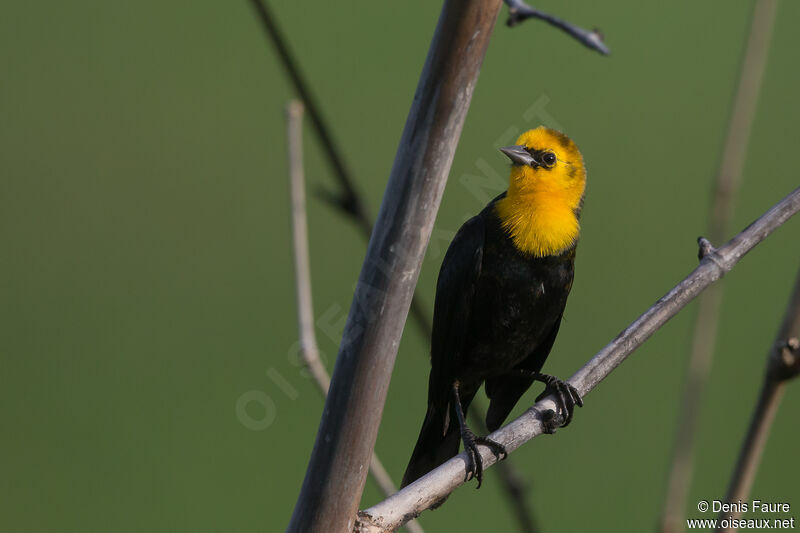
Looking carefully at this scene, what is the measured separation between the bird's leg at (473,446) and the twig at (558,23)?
511 mm

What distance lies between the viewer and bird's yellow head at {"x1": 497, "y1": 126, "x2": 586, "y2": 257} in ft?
5.32

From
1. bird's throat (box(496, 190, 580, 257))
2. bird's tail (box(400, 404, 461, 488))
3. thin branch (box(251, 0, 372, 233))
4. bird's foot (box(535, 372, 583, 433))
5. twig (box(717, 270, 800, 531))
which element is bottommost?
bird's tail (box(400, 404, 461, 488))

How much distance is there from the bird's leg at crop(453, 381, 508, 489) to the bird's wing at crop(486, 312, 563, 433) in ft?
0.34

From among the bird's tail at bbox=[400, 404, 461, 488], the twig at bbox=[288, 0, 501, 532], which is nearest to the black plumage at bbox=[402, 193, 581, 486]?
the bird's tail at bbox=[400, 404, 461, 488]

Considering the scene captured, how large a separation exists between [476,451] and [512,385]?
1.68ft

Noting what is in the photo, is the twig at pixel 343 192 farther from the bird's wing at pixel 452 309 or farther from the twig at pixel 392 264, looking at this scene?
the bird's wing at pixel 452 309

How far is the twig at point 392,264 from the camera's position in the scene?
24.2 inches

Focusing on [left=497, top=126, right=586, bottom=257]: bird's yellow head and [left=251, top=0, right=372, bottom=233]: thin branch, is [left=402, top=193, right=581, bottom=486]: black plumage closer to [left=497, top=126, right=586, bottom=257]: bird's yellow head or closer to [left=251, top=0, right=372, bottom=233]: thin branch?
[left=497, top=126, right=586, bottom=257]: bird's yellow head

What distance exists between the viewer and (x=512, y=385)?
1795 millimetres

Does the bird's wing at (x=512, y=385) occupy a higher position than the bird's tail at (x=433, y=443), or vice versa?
the bird's wing at (x=512, y=385)

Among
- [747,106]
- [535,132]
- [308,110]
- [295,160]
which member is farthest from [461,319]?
[308,110]

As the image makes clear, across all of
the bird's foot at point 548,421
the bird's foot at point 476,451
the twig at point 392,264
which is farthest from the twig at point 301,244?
the twig at point 392,264

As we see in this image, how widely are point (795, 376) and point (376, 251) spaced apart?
502 mm

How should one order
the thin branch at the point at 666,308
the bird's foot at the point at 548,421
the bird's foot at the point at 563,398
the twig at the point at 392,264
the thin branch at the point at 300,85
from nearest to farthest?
1. the twig at the point at 392,264
2. the thin branch at the point at 300,85
3. the thin branch at the point at 666,308
4. the bird's foot at the point at 548,421
5. the bird's foot at the point at 563,398
